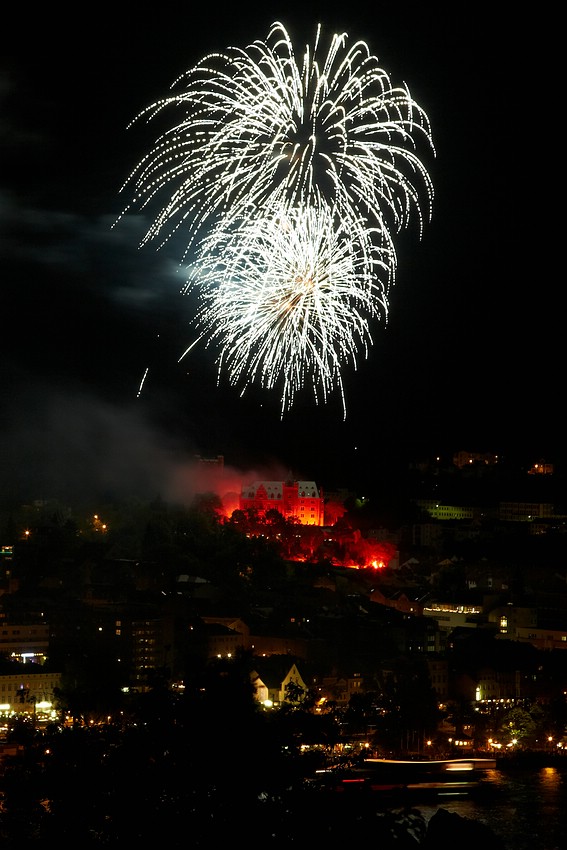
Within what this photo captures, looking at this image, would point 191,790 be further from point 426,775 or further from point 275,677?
point 275,677

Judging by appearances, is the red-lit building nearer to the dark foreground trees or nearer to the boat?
the boat

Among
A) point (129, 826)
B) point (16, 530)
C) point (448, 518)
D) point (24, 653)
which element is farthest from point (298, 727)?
point (448, 518)

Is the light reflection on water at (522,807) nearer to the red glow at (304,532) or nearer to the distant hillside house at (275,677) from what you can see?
the distant hillside house at (275,677)

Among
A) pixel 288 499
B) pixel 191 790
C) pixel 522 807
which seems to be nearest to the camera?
pixel 191 790

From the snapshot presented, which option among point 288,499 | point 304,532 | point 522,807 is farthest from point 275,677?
point 288,499

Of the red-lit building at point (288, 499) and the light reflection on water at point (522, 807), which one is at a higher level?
the red-lit building at point (288, 499)

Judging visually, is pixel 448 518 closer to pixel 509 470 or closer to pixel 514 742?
pixel 509 470

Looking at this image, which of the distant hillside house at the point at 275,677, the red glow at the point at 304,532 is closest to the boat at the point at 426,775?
the distant hillside house at the point at 275,677
